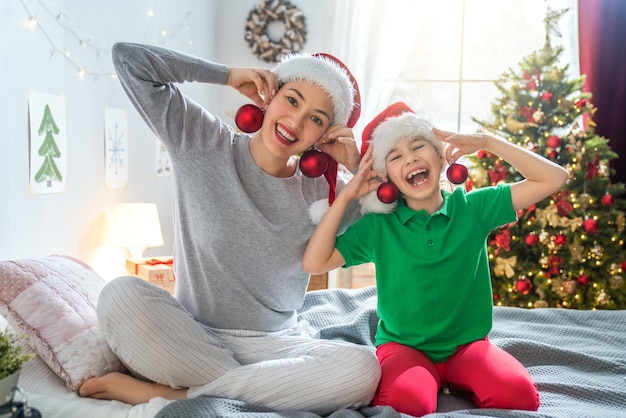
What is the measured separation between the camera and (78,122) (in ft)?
9.32

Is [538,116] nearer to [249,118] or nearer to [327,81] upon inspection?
[327,81]

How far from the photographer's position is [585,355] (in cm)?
188

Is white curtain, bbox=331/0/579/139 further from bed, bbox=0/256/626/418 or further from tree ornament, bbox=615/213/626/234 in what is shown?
bed, bbox=0/256/626/418

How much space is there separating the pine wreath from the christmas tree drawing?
227 centimetres

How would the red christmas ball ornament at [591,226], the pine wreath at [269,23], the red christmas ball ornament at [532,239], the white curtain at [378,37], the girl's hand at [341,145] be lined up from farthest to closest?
the pine wreath at [269,23], the white curtain at [378,37], the red christmas ball ornament at [532,239], the red christmas ball ornament at [591,226], the girl's hand at [341,145]

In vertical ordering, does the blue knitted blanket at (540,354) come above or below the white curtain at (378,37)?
below

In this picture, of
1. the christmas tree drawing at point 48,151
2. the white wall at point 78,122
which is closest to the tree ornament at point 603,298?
the white wall at point 78,122

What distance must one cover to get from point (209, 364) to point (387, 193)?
694 millimetres

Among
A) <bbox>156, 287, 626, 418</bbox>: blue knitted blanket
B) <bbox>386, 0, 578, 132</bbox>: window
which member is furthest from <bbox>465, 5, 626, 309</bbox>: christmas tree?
<bbox>156, 287, 626, 418</bbox>: blue knitted blanket

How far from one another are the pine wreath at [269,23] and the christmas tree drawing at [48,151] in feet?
7.46

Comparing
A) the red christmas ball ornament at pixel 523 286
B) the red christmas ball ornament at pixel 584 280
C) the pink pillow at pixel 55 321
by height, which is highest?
the pink pillow at pixel 55 321

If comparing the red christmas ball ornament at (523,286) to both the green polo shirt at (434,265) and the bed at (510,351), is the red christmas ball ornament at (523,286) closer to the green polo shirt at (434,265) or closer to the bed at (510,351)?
the bed at (510,351)

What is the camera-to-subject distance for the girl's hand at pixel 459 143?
6.00 ft

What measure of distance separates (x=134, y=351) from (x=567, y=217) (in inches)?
103
